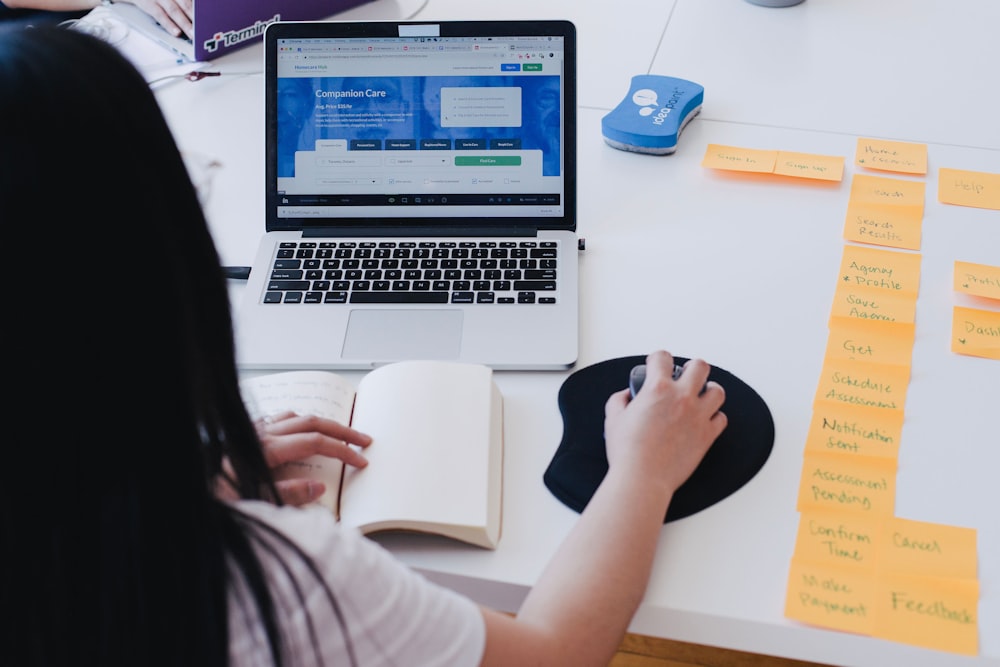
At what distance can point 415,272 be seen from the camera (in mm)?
1048

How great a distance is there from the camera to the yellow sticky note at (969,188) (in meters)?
1.15

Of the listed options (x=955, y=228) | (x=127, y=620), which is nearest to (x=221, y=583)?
(x=127, y=620)

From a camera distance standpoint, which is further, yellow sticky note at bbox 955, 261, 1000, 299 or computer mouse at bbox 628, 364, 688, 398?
yellow sticky note at bbox 955, 261, 1000, 299

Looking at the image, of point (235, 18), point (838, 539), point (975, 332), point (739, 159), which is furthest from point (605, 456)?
point (235, 18)

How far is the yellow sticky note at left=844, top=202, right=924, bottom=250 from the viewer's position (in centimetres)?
109

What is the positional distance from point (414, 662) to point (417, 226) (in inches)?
23.5

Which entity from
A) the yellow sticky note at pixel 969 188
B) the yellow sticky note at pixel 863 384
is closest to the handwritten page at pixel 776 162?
the yellow sticky note at pixel 969 188

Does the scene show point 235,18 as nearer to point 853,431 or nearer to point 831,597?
point 853,431

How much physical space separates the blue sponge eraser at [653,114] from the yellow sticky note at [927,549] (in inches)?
24.5

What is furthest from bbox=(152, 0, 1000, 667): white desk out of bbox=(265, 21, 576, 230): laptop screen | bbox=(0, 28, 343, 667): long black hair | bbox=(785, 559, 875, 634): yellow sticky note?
bbox=(0, 28, 343, 667): long black hair

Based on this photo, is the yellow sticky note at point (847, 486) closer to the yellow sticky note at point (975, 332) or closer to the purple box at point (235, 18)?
the yellow sticky note at point (975, 332)

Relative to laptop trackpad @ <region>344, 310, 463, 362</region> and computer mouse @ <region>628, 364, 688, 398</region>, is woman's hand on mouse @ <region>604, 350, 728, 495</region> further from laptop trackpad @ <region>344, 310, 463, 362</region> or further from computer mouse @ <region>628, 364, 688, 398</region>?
laptop trackpad @ <region>344, 310, 463, 362</region>

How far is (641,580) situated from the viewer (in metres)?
0.72

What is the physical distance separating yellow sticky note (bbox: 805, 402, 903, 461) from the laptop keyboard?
296 millimetres
